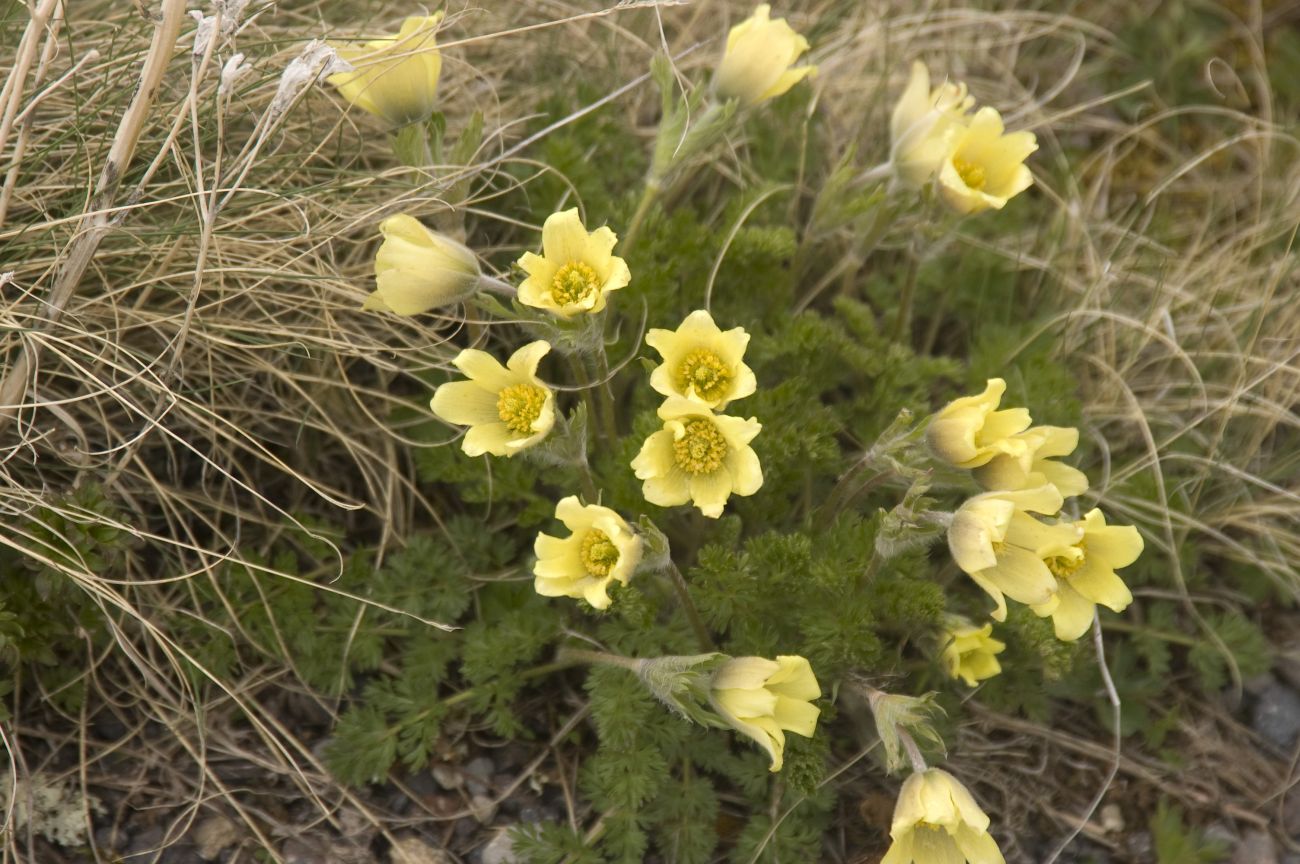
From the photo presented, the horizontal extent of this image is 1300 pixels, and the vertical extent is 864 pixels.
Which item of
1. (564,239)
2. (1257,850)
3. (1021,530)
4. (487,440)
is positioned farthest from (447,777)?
(1257,850)

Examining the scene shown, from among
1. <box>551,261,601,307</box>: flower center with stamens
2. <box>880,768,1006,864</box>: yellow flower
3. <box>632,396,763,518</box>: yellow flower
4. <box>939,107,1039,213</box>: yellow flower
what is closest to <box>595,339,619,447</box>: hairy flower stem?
<box>551,261,601,307</box>: flower center with stamens

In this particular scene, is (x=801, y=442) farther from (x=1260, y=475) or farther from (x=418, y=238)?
(x=1260, y=475)

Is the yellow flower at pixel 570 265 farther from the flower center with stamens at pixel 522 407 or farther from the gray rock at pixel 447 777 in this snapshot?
the gray rock at pixel 447 777

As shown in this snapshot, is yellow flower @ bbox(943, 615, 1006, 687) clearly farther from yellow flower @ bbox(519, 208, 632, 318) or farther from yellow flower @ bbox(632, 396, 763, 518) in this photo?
yellow flower @ bbox(519, 208, 632, 318)

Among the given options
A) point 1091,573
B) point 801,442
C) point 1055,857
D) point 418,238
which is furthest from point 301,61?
point 1055,857

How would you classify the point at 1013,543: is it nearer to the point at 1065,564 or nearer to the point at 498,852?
the point at 1065,564

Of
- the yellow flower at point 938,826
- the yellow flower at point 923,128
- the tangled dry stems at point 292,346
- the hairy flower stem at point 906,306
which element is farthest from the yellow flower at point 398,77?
the yellow flower at point 938,826

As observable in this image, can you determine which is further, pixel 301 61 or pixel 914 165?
pixel 914 165
